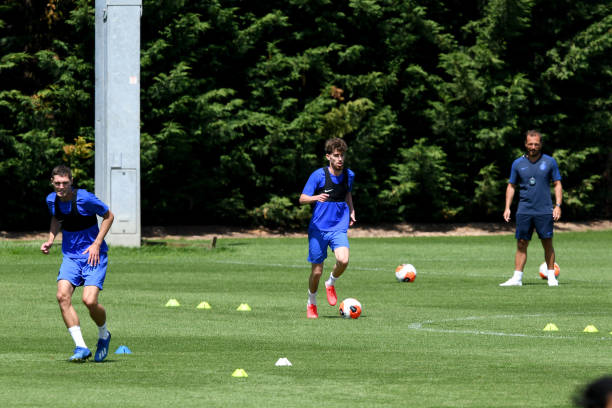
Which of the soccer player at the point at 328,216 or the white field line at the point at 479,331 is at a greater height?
the soccer player at the point at 328,216

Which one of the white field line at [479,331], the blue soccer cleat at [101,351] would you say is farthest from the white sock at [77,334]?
the white field line at [479,331]

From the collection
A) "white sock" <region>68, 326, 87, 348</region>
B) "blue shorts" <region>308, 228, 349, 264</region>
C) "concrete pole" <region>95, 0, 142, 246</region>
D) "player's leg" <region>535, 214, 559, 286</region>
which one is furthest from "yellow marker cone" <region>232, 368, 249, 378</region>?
"concrete pole" <region>95, 0, 142, 246</region>

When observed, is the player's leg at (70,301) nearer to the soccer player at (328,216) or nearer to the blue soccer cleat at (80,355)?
the blue soccer cleat at (80,355)

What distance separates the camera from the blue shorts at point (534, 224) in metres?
19.4

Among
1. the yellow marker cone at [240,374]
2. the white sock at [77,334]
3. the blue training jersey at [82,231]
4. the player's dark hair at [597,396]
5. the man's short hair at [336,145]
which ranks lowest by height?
the yellow marker cone at [240,374]

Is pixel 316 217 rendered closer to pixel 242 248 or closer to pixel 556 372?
pixel 556 372

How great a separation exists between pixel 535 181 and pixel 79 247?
10470 millimetres

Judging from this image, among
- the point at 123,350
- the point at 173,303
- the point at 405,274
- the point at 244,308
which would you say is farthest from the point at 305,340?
the point at 405,274

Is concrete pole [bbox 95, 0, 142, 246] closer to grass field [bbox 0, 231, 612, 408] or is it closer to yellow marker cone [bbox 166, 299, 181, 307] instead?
grass field [bbox 0, 231, 612, 408]

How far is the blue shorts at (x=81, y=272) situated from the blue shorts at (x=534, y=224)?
402 inches

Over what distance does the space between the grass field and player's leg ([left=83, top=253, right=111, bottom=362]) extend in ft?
0.56

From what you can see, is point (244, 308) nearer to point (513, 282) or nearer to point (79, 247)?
point (79, 247)

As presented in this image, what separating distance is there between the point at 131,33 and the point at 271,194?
9781 millimetres

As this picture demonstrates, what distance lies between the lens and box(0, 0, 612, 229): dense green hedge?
34.4 metres
